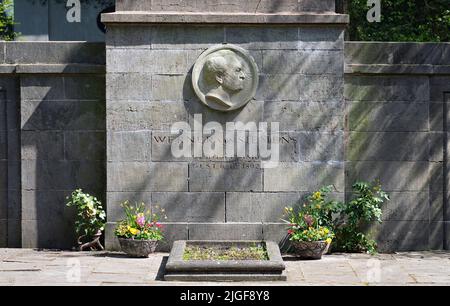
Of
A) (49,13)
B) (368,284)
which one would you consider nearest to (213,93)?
(368,284)

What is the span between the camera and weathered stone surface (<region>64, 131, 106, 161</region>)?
12688 mm

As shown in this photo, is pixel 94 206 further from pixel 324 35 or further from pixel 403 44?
pixel 403 44

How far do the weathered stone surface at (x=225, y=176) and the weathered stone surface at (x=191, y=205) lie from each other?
0.12m

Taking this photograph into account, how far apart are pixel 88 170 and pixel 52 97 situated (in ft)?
4.05

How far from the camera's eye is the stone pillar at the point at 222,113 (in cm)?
1226

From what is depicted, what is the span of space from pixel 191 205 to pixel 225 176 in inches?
25.9

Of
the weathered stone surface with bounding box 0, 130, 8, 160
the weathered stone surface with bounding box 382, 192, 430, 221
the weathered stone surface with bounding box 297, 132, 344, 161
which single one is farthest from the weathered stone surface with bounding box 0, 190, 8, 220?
the weathered stone surface with bounding box 382, 192, 430, 221

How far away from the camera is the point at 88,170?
Result: 12.7 metres

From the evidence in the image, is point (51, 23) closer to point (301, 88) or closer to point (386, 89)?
point (301, 88)

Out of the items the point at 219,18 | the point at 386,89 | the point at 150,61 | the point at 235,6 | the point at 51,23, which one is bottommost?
the point at 386,89

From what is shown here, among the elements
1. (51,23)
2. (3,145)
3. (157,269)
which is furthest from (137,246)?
(51,23)

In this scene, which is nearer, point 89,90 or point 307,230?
point 307,230

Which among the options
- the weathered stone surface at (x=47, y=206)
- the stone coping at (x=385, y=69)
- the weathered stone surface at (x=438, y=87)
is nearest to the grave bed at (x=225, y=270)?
the weathered stone surface at (x=47, y=206)

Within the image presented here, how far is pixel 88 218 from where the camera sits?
12.4 m
